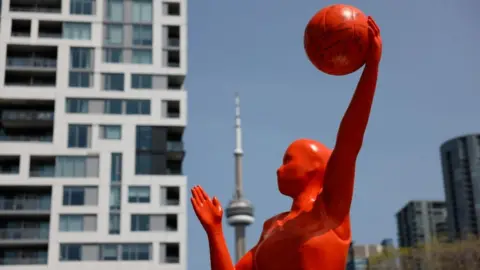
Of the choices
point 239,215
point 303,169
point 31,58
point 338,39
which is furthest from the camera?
point 239,215

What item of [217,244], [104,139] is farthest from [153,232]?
[217,244]

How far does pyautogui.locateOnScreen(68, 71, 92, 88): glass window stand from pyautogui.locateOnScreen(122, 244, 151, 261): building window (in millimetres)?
10276

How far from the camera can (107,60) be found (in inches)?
1873

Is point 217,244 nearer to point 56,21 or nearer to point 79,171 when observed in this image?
point 79,171

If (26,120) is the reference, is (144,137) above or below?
below

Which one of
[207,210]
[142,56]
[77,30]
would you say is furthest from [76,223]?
[207,210]

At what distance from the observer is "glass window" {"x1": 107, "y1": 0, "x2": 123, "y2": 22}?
159 ft

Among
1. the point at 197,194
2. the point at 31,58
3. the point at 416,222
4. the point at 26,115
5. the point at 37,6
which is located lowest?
the point at 197,194

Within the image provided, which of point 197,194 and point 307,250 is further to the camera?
point 197,194

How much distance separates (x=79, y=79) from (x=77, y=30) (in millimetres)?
3246

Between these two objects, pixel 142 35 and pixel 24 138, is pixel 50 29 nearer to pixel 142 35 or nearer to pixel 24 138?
pixel 142 35

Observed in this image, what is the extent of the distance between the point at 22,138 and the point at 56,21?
7.52m

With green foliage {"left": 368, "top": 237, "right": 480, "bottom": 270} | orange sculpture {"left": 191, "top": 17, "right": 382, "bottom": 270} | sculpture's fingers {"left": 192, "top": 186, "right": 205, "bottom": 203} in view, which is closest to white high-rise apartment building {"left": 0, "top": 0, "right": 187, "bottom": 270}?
green foliage {"left": 368, "top": 237, "right": 480, "bottom": 270}

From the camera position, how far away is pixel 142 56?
4781 centimetres
